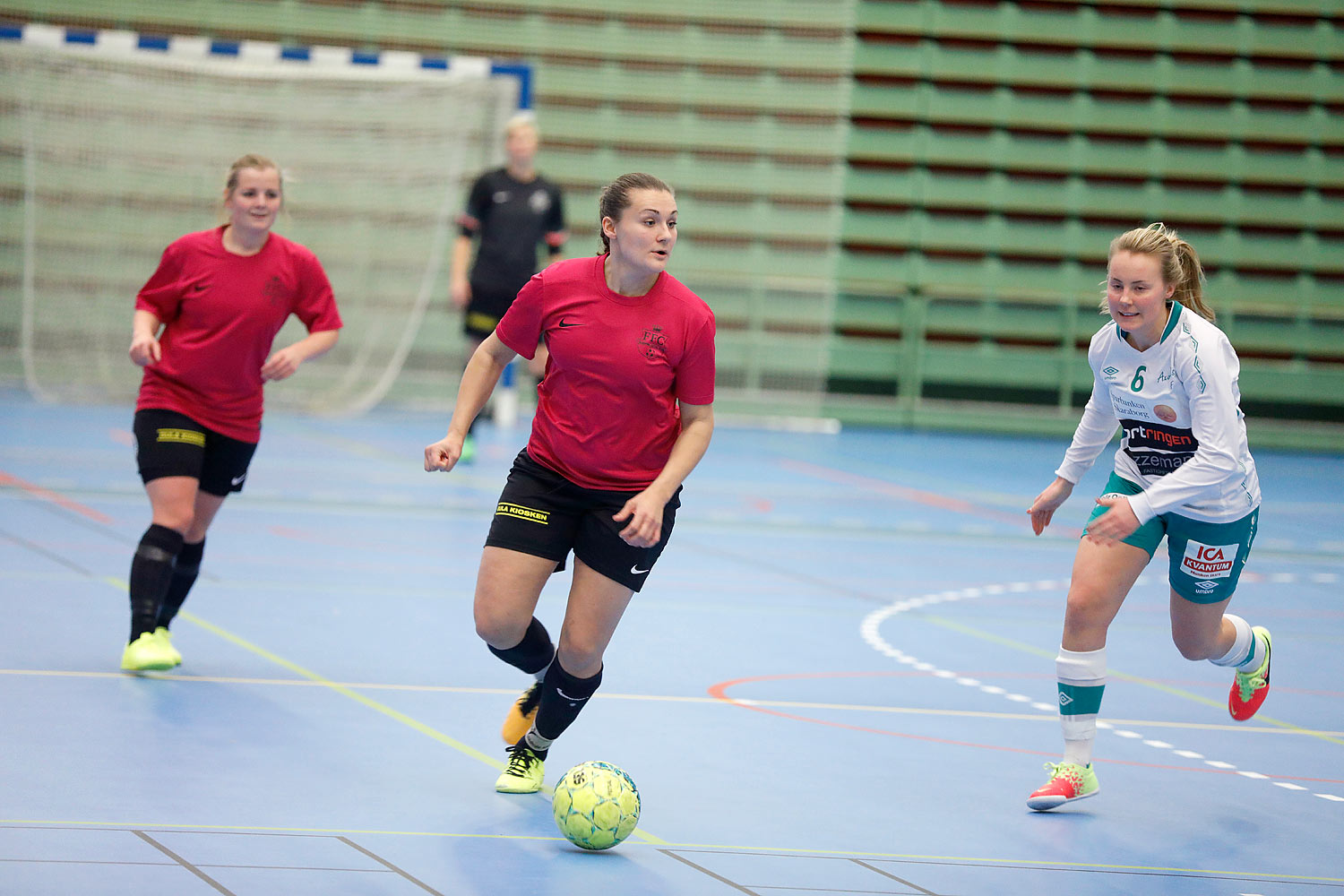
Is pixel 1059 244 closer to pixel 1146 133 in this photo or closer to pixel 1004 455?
pixel 1146 133

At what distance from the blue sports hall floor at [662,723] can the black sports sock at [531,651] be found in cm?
27

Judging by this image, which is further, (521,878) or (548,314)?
(548,314)

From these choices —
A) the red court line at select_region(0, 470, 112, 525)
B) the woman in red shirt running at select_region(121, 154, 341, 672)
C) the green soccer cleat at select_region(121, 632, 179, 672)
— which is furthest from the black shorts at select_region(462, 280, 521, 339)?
the green soccer cleat at select_region(121, 632, 179, 672)

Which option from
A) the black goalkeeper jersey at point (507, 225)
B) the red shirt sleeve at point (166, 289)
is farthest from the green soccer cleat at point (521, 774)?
the black goalkeeper jersey at point (507, 225)

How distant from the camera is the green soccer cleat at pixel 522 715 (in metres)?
4.11

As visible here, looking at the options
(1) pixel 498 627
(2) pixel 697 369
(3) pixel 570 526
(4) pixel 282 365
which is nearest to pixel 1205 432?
(2) pixel 697 369

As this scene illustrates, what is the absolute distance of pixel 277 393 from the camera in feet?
43.7

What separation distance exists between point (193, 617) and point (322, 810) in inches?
90.9

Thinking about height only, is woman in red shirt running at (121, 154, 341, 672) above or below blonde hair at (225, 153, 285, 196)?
below

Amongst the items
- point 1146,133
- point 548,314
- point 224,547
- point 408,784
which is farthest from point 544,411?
point 1146,133

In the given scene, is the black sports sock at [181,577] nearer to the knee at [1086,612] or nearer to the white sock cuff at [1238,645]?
the knee at [1086,612]

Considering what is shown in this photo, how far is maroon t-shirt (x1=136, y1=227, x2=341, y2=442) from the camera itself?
16.1 feet

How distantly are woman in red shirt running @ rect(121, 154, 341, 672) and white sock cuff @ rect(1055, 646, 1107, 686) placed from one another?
243 cm

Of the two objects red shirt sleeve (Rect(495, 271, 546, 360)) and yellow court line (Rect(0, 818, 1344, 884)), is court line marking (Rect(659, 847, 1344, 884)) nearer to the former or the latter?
yellow court line (Rect(0, 818, 1344, 884))
